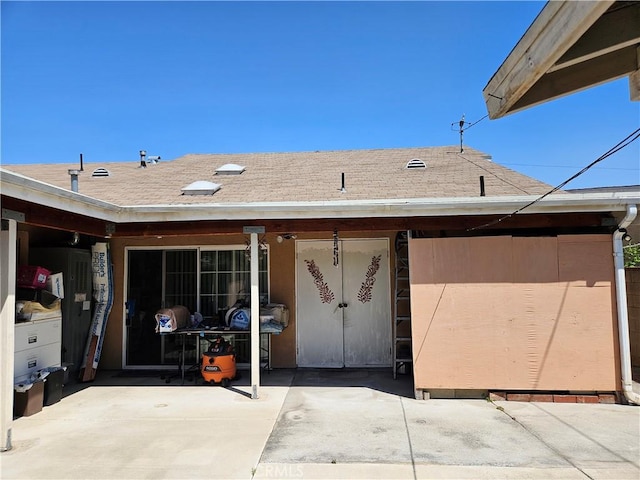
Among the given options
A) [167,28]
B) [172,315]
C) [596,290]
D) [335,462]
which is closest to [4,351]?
[172,315]

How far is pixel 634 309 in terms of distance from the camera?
784cm

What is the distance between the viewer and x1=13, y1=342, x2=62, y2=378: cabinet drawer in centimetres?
562

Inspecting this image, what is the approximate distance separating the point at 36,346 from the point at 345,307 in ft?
15.7

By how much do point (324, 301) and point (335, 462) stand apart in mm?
4021

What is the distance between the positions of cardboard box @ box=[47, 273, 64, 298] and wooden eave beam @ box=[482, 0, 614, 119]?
21.9 feet

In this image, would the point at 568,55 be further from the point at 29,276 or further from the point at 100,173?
the point at 100,173

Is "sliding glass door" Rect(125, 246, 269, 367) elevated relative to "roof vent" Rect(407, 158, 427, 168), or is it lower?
lower

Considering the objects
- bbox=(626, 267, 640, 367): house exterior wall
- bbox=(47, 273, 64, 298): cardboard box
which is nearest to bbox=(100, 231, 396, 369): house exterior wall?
bbox=(47, 273, 64, 298): cardboard box

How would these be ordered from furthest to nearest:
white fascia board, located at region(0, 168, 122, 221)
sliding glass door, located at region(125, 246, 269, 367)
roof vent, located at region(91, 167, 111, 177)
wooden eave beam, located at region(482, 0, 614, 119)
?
roof vent, located at region(91, 167, 111, 177), sliding glass door, located at region(125, 246, 269, 367), white fascia board, located at region(0, 168, 122, 221), wooden eave beam, located at region(482, 0, 614, 119)

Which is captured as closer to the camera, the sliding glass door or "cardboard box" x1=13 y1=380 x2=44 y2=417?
"cardboard box" x1=13 y1=380 x2=44 y2=417

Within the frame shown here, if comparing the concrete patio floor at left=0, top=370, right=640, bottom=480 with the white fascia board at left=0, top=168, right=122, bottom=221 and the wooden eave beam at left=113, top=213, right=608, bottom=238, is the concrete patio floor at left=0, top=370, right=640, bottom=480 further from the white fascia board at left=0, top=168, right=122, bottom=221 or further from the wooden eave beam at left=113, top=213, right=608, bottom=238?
the white fascia board at left=0, top=168, right=122, bottom=221

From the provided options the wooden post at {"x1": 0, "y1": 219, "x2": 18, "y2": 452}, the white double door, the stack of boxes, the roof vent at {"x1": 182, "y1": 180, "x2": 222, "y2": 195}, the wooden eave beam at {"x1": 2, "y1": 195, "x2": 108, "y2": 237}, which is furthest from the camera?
the white double door

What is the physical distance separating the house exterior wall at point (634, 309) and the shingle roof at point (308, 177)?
8.58 ft

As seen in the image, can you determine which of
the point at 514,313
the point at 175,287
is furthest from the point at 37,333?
the point at 514,313
